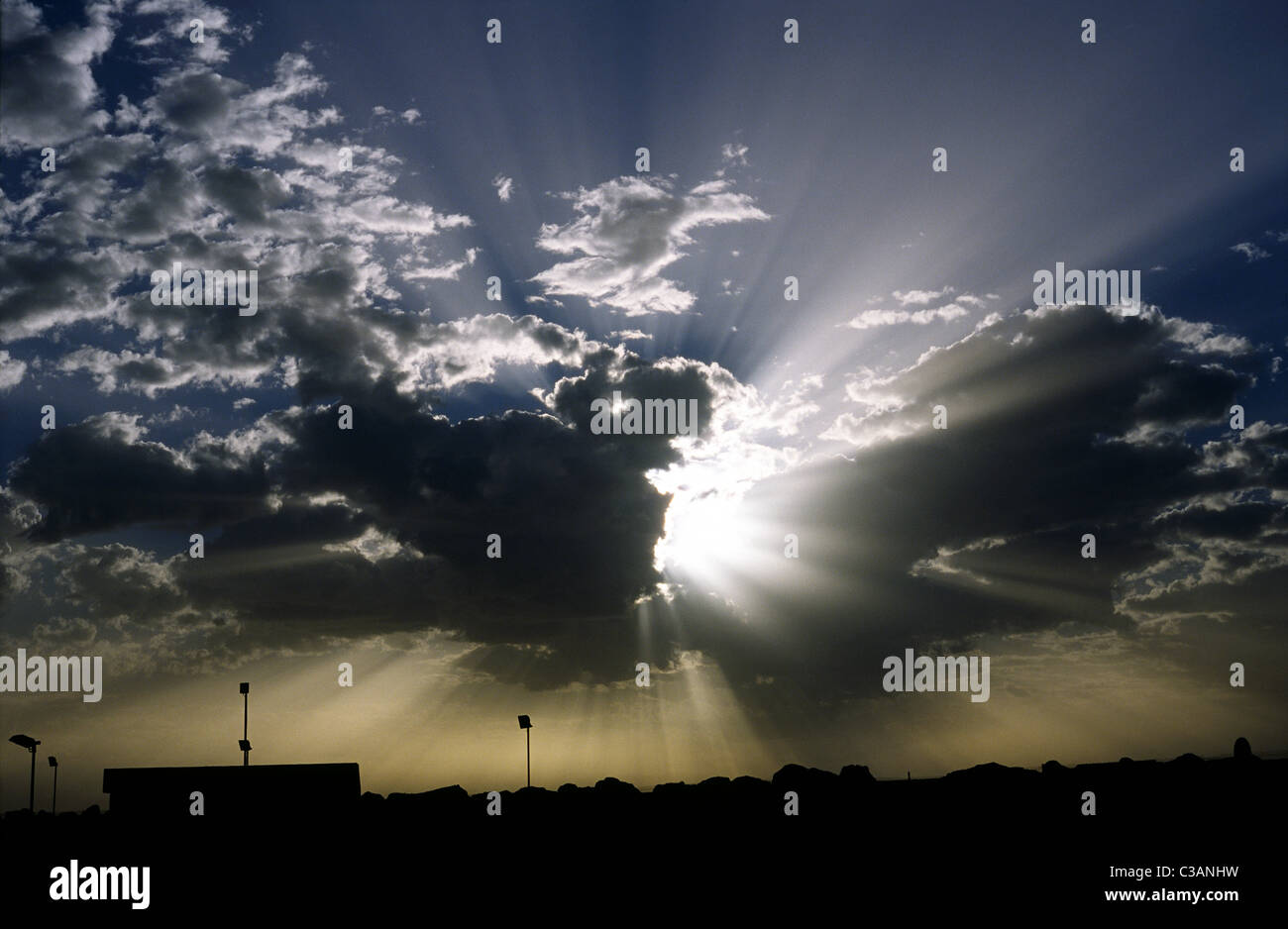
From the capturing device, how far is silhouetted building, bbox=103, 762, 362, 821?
43562 mm

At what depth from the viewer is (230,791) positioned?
44.3 metres

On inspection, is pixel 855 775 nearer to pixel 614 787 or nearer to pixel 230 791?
pixel 614 787

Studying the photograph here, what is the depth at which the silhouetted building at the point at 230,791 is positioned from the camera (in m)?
43.6

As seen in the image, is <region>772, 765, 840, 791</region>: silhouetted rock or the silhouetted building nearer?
the silhouetted building

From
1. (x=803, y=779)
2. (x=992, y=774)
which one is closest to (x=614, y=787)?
(x=803, y=779)

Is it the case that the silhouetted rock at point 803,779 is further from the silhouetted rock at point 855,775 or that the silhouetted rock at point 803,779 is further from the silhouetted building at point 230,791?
the silhouetted building at point 230,791

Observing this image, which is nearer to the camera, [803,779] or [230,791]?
[230,791]

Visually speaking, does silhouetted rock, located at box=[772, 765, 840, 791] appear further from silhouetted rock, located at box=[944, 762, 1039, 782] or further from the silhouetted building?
the silhouetted building

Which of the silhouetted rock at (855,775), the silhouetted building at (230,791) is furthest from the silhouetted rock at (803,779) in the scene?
the silhouetted building at (230,791)

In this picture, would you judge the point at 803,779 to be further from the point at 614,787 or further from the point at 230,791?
the point at 230,791

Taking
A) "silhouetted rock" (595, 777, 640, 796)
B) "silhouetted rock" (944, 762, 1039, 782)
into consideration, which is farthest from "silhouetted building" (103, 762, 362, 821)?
"silhouetted rock" (944, 762, 1039, 782)

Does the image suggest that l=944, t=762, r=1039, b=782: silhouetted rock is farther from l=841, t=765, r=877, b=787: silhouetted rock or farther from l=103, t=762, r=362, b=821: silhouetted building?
l=103, t=762, r=362, b=821: silhouetted building
